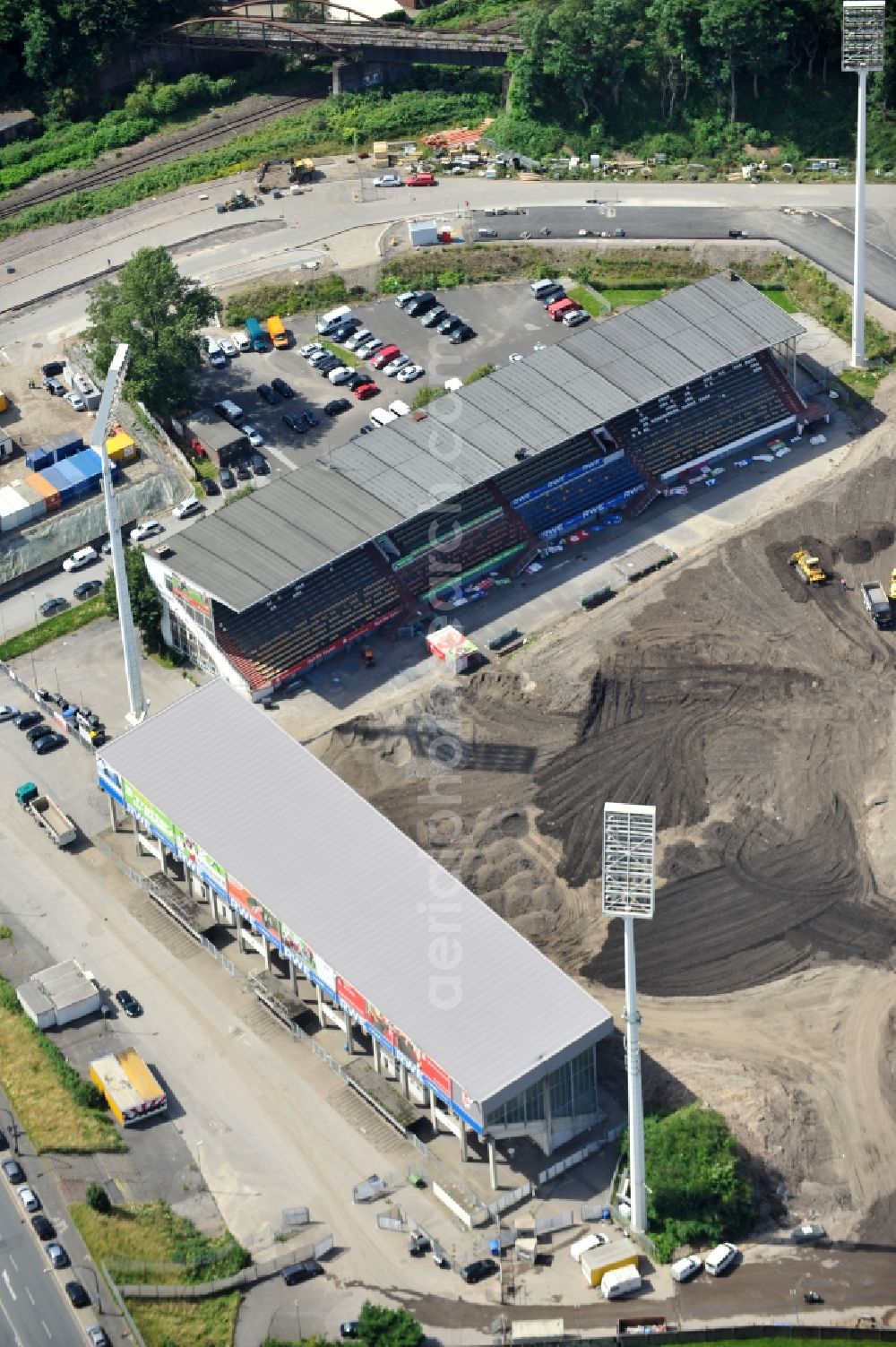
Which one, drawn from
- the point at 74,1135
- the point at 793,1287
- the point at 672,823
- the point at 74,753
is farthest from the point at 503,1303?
the point at 74,753

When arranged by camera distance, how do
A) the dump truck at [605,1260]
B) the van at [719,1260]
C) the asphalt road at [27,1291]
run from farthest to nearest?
the van at [719,1260]
the dump truck at [605,1260]
the asphalt road at [27,1291]

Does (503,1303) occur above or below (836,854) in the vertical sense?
below

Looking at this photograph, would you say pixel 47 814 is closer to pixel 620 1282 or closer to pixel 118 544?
pixel 118 544

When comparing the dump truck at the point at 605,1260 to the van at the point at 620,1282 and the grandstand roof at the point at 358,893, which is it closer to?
the van at the point at 620,1282

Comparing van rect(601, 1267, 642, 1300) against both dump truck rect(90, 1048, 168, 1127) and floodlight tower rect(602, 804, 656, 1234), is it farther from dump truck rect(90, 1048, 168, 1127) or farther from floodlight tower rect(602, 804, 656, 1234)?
dump truck rect(90, 1048, 168, 1127)

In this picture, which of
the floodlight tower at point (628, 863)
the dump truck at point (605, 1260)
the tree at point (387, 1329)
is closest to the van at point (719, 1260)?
the dump truck at point (605, 1260)

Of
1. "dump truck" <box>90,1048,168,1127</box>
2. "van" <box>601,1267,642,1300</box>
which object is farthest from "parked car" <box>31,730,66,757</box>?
"van" <box>601,1267,642,1300</box>

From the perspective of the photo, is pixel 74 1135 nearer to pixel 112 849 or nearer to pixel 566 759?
pixel 112 849
